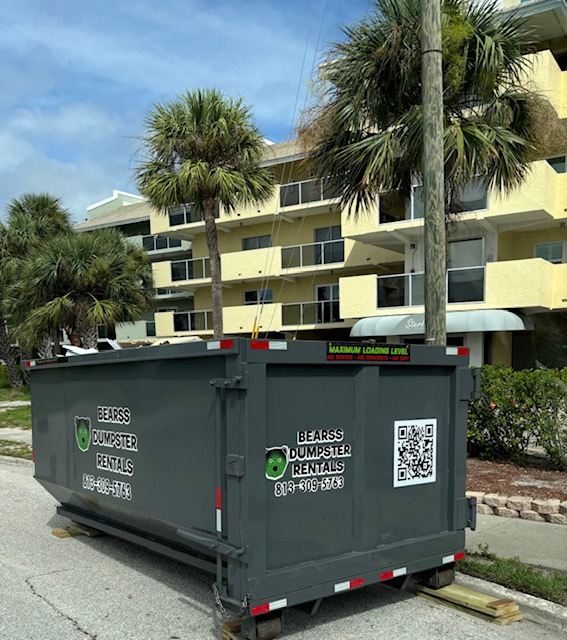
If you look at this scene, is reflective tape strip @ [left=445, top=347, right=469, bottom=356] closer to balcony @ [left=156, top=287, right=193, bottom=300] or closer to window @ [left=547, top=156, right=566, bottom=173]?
window @ [left=547, top=156, right=566, bottom=173]

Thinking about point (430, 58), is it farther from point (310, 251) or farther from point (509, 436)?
point (310, 251)

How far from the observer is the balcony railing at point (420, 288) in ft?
57.9

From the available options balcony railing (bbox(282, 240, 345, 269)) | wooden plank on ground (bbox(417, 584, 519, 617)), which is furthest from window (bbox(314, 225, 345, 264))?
wooden plank on ground (bbox(417, 584, 519, 617))

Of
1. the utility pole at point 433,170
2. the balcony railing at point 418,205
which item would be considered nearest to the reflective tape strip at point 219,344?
the utility pole at point 433,170

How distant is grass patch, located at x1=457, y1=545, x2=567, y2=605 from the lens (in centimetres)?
448

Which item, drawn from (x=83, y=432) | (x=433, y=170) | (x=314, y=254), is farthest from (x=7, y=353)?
(x=433, y=170)

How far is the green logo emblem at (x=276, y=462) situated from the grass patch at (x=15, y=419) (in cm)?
1465

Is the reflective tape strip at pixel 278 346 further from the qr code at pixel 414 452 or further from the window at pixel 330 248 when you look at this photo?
the window at pixel 330 248

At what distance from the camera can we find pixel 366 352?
410 centimetres

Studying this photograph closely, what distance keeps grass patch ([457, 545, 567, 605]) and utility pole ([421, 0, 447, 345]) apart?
7.84 feet

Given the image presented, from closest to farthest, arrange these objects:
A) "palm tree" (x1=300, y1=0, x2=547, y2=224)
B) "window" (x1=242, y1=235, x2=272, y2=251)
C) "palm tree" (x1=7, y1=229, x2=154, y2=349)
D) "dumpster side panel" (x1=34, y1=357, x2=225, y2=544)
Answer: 1. "dumpster side panel" (x1=34, y1=357, x2=225, y2=544)
2. "palm tree" (x1=300, y1=0, x2=547, y2=224)
3. "palm tree" (x1=7, y1=229, x2=154, y2=349)
4. "window" (x1=242, y1=235, x2=272, y2=251)

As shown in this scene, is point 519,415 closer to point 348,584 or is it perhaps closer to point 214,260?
point 348,584

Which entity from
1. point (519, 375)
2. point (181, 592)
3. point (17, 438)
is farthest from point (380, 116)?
point (17, 438)

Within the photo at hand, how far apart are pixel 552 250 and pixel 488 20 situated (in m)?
11.1
